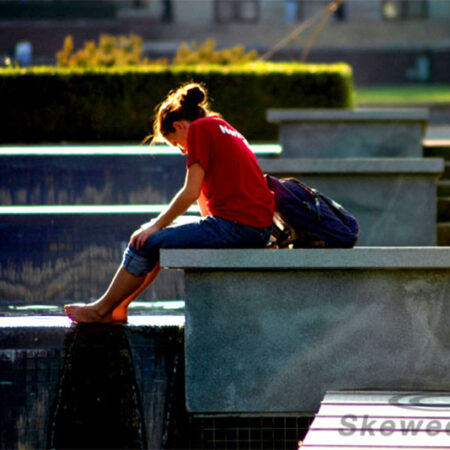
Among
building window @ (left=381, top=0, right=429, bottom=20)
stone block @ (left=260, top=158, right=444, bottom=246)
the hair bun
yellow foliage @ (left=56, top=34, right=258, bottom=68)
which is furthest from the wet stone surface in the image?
building window @ (left=381, top=0, right=429, bottom=20)

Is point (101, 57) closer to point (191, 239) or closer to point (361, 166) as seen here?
point (361, 166)

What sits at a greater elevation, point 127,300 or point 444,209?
point 127,300

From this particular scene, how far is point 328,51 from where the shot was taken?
4128 centimetres

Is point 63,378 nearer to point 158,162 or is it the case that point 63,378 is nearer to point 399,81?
point 158,162

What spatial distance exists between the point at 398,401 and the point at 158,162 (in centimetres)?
558

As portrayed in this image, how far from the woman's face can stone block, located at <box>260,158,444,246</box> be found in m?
2.84

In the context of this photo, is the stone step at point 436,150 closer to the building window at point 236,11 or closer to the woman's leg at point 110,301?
the woman's leg at point 110,301

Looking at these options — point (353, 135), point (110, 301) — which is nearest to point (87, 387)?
point (110, 301)

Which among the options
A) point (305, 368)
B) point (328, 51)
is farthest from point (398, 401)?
point (328, 51)

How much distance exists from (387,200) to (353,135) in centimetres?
163

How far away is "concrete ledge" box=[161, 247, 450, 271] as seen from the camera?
5703 mm

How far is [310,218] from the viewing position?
6.09 meters

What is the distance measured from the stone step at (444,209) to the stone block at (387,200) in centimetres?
63

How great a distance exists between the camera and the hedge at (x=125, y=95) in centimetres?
1421
